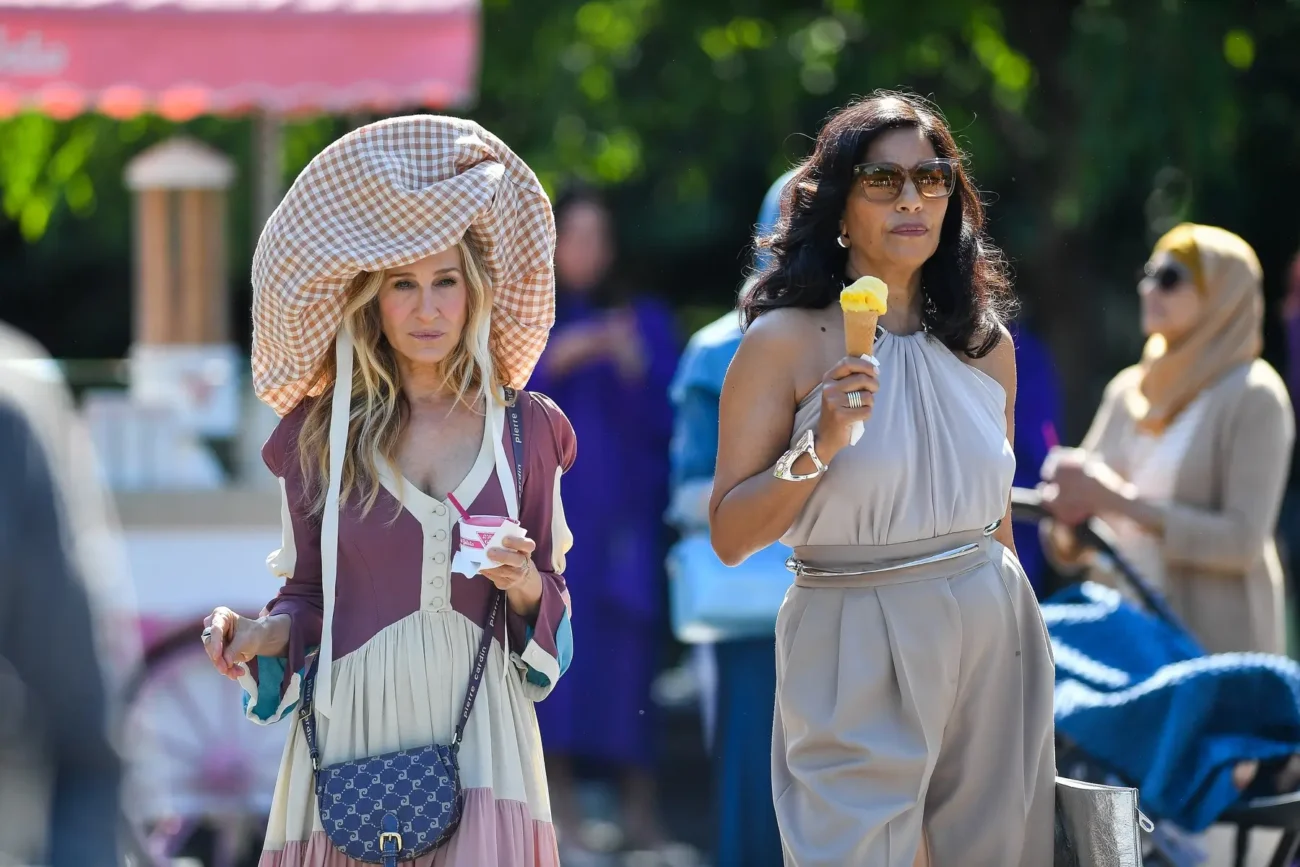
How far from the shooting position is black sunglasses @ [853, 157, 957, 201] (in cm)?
368

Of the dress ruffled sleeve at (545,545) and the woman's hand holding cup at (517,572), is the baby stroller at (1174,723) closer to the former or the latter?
the dress ruffled sleeve at (545,545)

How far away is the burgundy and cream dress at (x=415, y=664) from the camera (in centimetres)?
343

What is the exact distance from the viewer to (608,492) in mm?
7570

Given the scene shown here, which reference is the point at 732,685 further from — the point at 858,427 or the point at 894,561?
the point at 858,427

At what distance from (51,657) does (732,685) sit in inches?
152

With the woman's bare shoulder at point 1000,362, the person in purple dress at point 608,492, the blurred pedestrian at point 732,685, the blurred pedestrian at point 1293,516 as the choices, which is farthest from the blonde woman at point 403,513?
the blurred pedestrian at point 1293,516

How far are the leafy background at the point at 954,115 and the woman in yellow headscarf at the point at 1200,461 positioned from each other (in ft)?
8.54

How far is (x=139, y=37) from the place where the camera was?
7.62 m

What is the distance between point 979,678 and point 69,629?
2075mm

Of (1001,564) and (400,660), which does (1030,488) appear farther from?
(400,660)

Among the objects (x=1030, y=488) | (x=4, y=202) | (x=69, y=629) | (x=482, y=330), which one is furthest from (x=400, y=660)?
(x=4, y=202)

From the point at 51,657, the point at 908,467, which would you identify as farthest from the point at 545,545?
the point at 51,657

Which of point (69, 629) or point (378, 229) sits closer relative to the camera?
point (69, 629)

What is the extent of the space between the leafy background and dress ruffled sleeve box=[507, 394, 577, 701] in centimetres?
469
